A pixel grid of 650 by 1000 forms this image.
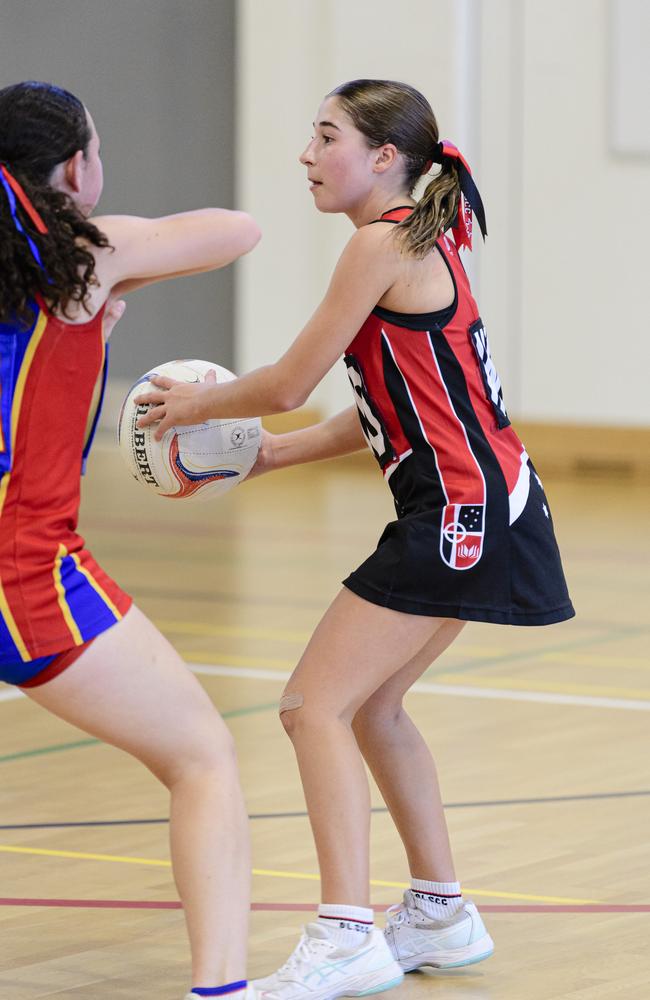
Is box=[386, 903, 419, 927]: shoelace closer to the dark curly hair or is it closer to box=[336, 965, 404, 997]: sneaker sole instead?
box=[336, 965, 404, 997]: sneaker sole

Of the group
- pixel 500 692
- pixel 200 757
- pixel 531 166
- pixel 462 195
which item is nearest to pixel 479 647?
pixel 500 692

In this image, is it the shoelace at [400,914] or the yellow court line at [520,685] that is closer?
the shoelace at [400,914]

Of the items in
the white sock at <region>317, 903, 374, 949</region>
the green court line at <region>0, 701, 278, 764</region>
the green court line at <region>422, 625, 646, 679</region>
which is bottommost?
the green court line at <region>422, 625, 646, 679</region>

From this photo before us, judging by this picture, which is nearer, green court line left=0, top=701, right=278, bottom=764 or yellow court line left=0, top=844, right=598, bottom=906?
yellow court line left=0, top=844, right=598, bottom=906

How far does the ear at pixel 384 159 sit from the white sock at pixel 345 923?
1.32 meters

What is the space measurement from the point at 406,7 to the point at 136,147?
2.81 metres

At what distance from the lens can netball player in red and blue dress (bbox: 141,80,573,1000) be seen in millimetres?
3412

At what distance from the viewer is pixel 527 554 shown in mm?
3496

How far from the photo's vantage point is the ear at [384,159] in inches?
139

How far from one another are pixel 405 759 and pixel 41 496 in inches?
40.2

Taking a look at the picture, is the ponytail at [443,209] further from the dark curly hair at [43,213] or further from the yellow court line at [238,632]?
the yellow court line at [238,632]

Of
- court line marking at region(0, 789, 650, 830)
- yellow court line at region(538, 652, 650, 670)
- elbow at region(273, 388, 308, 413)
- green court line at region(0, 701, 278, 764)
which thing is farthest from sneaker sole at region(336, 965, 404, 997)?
yellow court line at region(538, 652, 650, 670)

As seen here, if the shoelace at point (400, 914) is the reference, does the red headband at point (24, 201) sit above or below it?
above

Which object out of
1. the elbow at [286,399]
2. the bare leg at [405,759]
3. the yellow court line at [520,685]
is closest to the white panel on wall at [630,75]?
the yellow court line at [520,685]
